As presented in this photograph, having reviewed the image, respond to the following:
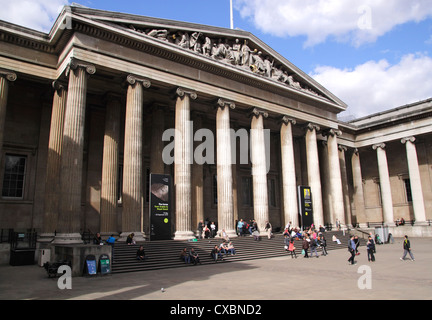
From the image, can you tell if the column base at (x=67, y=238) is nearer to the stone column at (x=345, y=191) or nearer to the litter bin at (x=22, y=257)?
the litter bin at (x=22, y=257)

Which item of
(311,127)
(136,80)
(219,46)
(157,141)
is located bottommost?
(157,141)

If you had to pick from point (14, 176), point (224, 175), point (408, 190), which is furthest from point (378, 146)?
point (14, 176)

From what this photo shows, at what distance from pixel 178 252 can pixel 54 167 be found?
30.1 feet

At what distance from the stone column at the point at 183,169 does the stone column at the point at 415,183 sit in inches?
951

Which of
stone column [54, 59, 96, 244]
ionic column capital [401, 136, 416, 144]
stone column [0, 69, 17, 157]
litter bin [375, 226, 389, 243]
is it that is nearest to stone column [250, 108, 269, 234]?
litter bin [375, 226, 389, 243]

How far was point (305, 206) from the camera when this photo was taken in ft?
94.4

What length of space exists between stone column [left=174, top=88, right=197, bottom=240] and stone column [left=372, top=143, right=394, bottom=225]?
77.5 feet

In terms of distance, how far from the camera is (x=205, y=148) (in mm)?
31391

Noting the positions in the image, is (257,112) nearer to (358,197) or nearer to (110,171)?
(110,171)

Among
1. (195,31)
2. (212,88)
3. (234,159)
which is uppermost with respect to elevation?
(195,31)

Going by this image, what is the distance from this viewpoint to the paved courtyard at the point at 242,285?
940 cm
